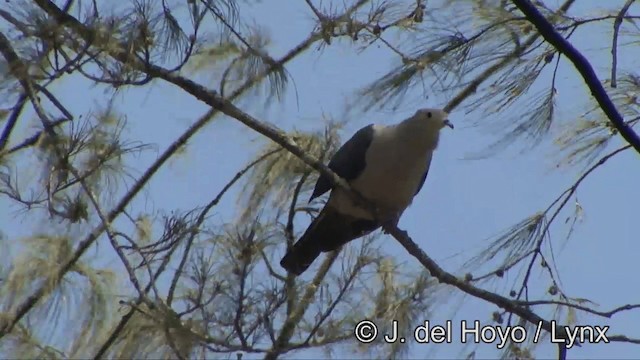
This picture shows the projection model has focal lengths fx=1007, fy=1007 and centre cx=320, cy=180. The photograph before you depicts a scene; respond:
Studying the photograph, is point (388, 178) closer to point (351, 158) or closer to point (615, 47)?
point (351, 158)

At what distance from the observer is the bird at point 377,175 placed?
311cm

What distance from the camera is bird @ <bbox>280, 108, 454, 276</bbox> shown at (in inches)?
123

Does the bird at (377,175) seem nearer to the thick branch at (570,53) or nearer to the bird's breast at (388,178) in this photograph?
the bird's breast at (388,178)

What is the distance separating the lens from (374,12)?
97.2 inches

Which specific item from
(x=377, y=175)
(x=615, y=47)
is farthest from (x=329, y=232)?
(x=615, y=47)

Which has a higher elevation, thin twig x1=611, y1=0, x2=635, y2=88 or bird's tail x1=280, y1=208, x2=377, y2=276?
bird's tail x1=280, y1=208, x2=377, y2=276

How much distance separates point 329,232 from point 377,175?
0.26 meters

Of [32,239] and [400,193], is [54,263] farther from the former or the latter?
→ [400,193]

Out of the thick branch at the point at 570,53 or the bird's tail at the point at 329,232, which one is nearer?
the thick branch at the point at 570,53

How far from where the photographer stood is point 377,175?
3131 millimetres

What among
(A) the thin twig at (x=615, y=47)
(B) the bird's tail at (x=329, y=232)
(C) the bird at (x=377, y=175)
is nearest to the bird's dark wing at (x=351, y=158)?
(C) the bird at (x=377, y=175)

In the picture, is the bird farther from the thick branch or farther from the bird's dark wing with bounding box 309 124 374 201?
the thick branch

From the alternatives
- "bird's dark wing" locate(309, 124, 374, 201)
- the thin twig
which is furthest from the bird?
the thin twig

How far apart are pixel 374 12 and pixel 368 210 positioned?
2.56 ft
